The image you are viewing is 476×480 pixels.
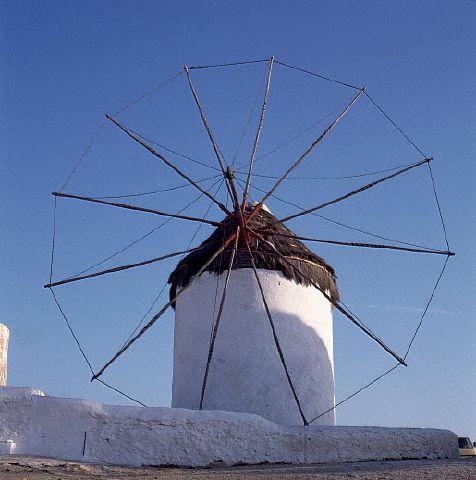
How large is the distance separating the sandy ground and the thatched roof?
15.2ft

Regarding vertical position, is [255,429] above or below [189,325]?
below

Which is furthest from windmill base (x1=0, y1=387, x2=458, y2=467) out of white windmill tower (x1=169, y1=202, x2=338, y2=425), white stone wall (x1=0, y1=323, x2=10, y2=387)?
white windmill tower (x1=169, y1=202, x2=338, y2=425)

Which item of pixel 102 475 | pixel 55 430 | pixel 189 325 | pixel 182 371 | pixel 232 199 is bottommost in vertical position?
pixel 102 475

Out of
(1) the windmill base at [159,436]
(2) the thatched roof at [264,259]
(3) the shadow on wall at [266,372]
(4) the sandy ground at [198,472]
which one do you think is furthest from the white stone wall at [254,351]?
Result: (4) the sandy ground at [198,472]

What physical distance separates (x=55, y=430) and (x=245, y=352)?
4.48m

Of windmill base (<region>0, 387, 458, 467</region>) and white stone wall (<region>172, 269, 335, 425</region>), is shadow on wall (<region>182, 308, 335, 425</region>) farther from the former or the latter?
windmill base (<region>0, 387, 458, 467</region>)

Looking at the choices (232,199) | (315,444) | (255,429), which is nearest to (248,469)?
(255,429)

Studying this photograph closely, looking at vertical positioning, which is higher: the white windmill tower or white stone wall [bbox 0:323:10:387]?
the white windmill tower

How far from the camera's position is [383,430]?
29.9ft

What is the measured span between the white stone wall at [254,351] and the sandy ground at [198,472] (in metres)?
3.77

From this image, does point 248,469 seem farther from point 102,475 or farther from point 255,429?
point 102,475

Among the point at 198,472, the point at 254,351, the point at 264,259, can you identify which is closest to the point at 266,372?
the point at 254,351

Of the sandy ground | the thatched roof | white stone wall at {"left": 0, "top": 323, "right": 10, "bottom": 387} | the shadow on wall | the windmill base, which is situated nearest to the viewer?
the sandy ground

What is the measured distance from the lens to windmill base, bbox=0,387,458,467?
7094 millimetres
